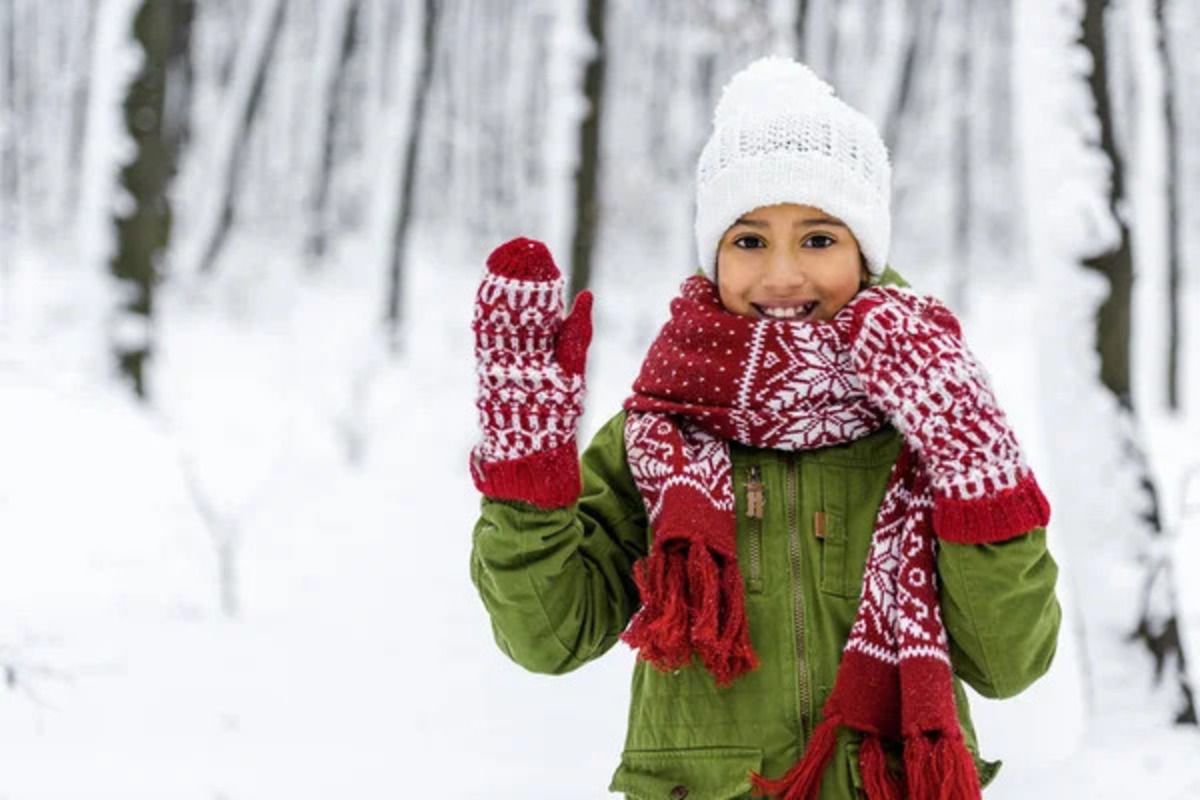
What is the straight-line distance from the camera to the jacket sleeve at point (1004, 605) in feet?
5.74

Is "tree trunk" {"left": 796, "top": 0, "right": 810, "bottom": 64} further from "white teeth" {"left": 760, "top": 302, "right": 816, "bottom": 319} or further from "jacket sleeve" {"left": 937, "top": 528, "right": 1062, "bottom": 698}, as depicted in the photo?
"jacket sleeve" {"left": 937, "top": 528, "right": 1062, "bottom": 698}

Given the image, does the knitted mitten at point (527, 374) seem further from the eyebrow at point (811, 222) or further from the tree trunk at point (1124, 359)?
the tree trunk at point (1124, 359)

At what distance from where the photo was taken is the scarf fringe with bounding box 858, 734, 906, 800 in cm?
182

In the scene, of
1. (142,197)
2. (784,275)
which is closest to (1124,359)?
(784,275)

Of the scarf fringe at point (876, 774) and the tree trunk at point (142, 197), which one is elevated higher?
the tree trunk at point (142, 197)

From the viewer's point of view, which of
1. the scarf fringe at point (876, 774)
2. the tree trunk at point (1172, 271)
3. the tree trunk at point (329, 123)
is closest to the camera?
the scarf fringe at point (876, 774)

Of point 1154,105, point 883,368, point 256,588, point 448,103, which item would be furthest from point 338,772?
point 448,103

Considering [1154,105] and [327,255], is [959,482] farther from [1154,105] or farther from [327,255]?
[327,255]

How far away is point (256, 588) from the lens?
6.16 metres

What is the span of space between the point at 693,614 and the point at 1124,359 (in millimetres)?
2797

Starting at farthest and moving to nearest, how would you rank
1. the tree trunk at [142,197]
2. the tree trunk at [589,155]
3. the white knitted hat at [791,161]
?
the tree trunk at [142,197], the tree trunk at [589,155], the white knitted hat at [791,161]

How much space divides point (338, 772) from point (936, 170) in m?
22.5

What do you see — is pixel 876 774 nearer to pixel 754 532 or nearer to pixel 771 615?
pixel 771 615

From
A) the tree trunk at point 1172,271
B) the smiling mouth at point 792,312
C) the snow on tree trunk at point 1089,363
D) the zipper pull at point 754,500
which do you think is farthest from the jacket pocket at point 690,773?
the tree trunk at point 1172,271
